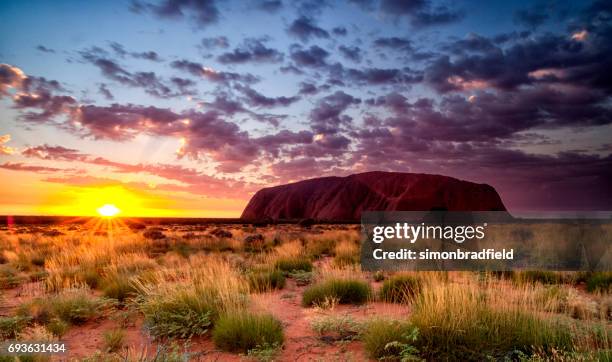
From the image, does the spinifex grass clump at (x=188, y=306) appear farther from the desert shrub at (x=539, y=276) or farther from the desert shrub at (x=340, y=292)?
the desert shrub at (x=539, y=276)

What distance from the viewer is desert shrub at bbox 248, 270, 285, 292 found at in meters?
9.99

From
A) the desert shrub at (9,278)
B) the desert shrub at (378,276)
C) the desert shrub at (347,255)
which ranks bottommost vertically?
the desert shrub at (9,278)

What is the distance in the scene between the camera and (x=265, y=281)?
10.4m

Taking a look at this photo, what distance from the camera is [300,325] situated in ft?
23.7

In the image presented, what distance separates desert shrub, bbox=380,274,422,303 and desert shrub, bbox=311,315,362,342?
2171 mm

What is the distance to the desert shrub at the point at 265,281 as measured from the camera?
9991 mm

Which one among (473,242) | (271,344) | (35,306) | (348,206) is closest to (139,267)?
(35,306)

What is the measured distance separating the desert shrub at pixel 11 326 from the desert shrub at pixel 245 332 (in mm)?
3458

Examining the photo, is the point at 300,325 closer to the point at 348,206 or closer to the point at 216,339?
the point at 216,339

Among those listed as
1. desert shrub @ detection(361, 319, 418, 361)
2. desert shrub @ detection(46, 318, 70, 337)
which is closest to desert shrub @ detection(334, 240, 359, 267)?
desert shrub @ detection(361, 319, 418, 361)

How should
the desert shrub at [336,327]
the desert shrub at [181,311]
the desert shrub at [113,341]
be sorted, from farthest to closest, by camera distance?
the desert shrub at [181,311] < the desert shrub at [336,327] < the desert shrub at [113,341]

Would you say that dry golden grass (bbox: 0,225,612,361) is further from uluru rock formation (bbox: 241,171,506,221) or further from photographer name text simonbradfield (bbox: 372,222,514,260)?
uluru rock formation (bbox: 241,171,506,221)

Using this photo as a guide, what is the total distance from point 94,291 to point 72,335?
391cm

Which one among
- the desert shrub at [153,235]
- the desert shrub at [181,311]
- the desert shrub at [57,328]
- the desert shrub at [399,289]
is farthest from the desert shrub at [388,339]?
the desert shrub at [153,235]
